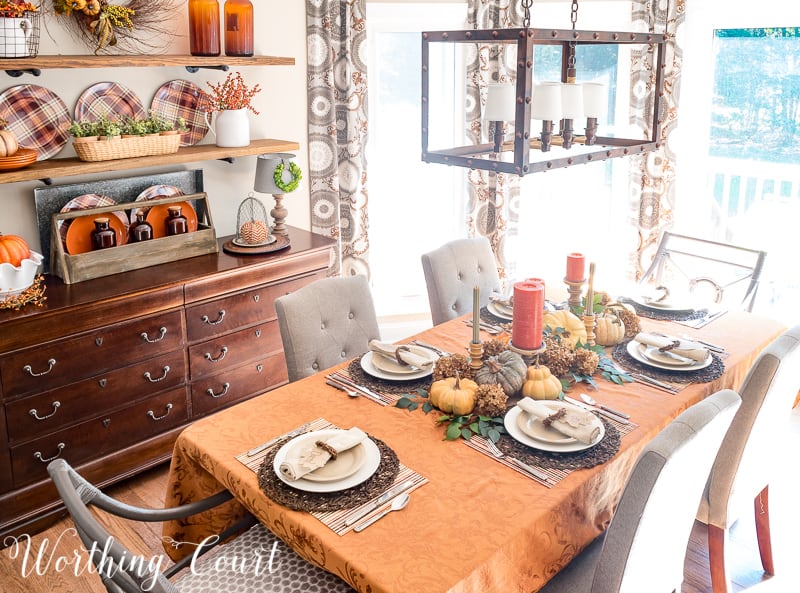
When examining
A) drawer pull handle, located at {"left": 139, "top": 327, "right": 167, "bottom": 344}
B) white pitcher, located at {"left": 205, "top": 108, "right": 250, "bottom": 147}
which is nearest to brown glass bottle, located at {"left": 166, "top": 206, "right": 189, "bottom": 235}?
white pitcher, located at {"left": 205, "top": 108, "right": 250, "bottom": 147}

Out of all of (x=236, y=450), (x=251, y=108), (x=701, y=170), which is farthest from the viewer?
(x=701, y=170)

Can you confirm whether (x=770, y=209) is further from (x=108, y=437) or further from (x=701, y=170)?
(x=108, y=437)

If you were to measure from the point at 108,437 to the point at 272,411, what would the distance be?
3.67 feet

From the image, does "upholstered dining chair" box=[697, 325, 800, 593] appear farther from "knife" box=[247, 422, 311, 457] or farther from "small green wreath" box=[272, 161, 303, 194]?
"small green wreath" box=[272, 161, 303, 194]

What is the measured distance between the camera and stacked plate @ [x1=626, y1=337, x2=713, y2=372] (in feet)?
8.03

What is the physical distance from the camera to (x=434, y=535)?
5.41ft

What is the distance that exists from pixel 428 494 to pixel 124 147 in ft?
6.67

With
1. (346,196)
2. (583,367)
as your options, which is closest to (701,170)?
(346,196)

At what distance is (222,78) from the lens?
3604 mm

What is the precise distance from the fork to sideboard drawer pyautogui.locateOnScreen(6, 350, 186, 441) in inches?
63.4

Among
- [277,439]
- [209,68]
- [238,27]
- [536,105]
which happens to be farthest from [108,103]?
[536,105]

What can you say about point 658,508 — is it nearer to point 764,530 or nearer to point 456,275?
point 764,530

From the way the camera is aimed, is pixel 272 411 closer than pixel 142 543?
Yes

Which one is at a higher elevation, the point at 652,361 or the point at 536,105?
the point at 536,105
